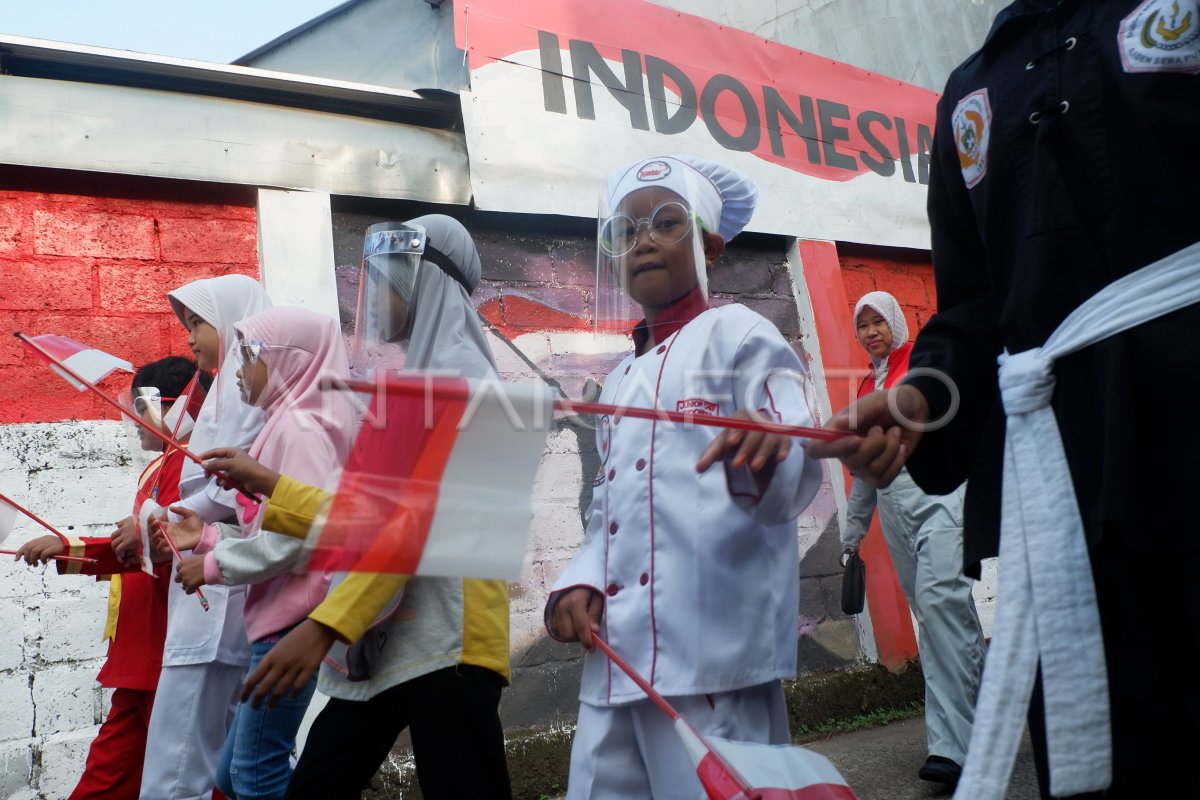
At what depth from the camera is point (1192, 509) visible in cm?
111

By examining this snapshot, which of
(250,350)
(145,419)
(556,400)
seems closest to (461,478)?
(556,400)

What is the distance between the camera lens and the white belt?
1168mm

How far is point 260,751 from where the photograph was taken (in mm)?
2465

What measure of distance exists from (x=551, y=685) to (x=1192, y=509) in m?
3.41

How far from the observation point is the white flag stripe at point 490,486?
1323 millimetres

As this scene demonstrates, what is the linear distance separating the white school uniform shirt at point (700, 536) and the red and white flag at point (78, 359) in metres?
1.72

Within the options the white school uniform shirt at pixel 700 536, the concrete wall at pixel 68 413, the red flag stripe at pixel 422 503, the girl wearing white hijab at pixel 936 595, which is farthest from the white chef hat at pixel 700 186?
the concrete wall at pixel 68 413

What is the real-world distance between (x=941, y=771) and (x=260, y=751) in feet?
7.96

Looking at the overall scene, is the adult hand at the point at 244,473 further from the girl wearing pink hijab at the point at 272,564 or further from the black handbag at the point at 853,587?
the black handbag at the point at 853,587

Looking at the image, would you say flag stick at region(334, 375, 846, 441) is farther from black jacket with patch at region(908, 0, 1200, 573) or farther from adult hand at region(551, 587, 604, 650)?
A: adult hand at region(551, 587, 604, 650)

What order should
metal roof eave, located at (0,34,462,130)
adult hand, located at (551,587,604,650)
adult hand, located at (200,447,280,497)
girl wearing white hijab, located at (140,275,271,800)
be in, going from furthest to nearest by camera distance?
metal roof eave, located at (0,34,462,130), girl wearing white hijab, located at (140,275,271,800), adult hand, located at (200,447,280,497), adult hand, located at (551,587,604,650)

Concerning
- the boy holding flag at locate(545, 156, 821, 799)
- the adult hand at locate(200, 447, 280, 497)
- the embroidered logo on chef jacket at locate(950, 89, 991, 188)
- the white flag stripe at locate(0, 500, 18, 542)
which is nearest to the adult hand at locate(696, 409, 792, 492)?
the boy holding flag at locate(545, 156, 821, 799)

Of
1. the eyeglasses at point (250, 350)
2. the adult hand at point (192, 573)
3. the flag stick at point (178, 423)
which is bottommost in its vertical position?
the adult hand at point (192, 573)

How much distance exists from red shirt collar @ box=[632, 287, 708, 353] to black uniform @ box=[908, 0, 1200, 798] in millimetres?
561
